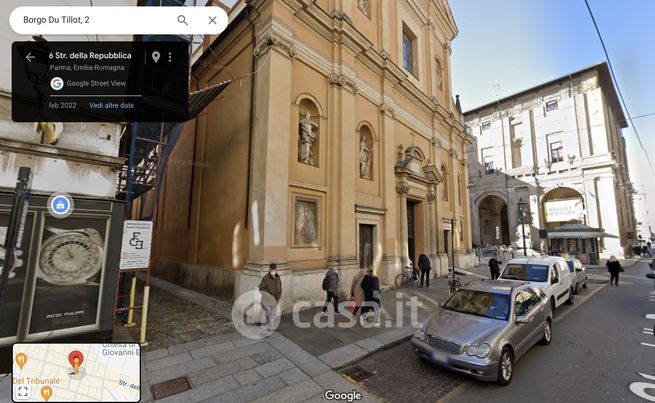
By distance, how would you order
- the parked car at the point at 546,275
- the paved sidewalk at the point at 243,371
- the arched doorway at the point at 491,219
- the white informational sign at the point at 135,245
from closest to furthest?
the paved sidewalk at the point at 243,371 < the white informational sign at the point at 135,245 < the parked car at the point at 546,275 < the arched doorway at the point at 491,219

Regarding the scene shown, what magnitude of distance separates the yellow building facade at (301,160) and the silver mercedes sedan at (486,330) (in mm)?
4526

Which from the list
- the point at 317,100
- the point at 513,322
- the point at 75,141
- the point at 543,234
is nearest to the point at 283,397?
the point at 513,322

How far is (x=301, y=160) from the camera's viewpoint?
1032cm

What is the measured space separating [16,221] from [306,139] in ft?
27.6

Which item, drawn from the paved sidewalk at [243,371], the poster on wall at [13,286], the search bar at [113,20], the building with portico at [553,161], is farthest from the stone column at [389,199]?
the building with portico at [553,161]

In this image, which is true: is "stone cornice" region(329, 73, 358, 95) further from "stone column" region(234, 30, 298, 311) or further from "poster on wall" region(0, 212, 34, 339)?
"poster on wall" region(0, 212, 34, 339)

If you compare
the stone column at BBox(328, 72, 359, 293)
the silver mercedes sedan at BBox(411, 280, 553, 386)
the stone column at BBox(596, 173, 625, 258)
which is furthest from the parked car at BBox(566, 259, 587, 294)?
the stone column at BBox(596, 173, 625, 258)

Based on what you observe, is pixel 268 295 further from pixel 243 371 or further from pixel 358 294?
pixel 358 294

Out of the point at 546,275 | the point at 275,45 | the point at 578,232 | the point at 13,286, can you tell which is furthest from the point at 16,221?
the point at 578,232

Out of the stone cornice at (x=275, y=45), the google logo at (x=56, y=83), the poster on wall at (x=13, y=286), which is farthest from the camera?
the stone cornice at (x=275, y=45)

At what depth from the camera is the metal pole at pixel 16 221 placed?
271 centimetres

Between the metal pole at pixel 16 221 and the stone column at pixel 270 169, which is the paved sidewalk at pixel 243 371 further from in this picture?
the metal pole at pixel 16 221

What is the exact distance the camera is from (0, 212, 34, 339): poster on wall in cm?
488

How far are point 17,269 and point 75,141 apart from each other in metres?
2.51
